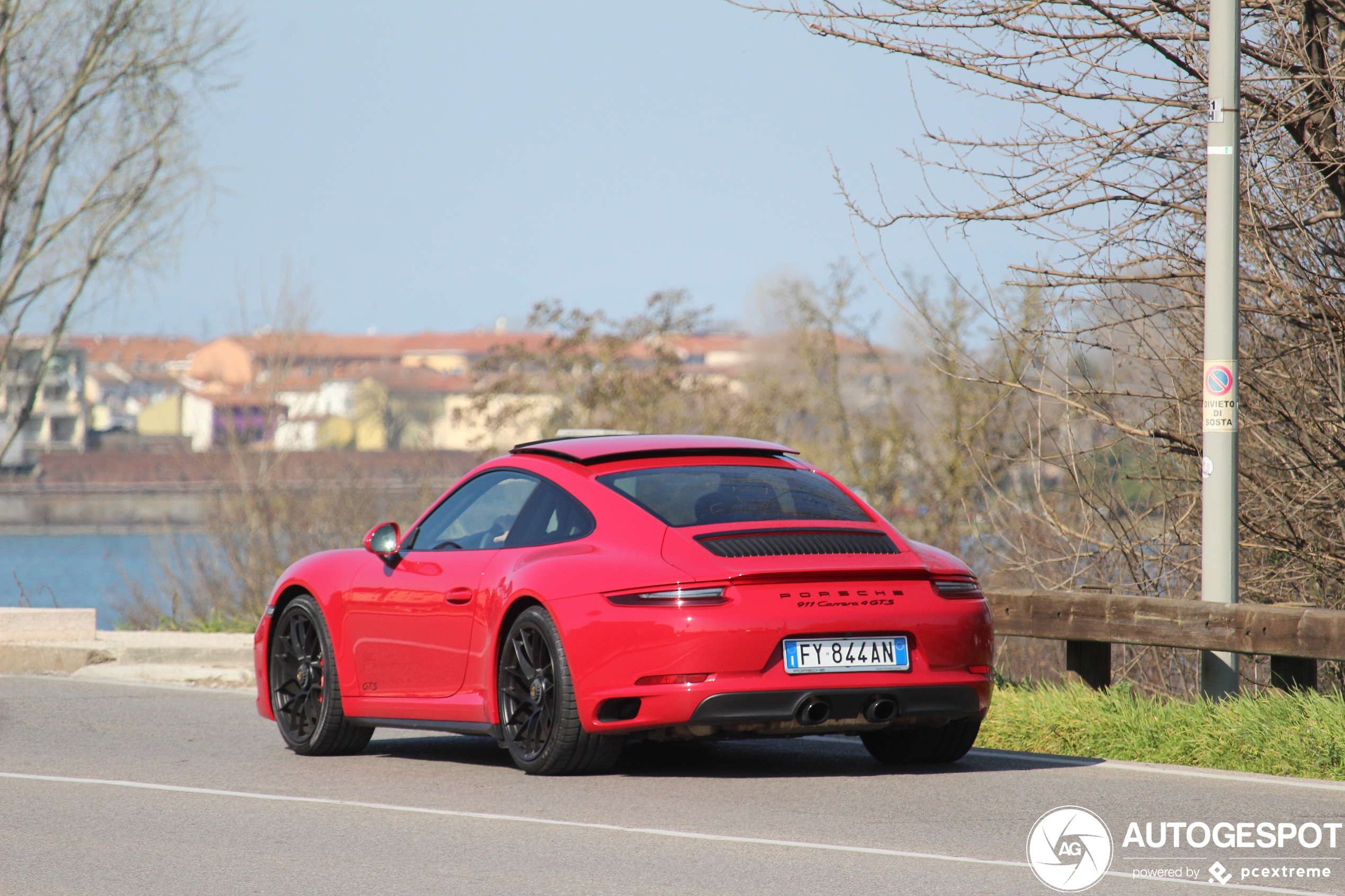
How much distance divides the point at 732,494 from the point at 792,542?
532 mm

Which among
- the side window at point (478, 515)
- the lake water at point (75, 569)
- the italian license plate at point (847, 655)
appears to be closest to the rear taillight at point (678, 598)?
the italian license plate at point (847, 655)

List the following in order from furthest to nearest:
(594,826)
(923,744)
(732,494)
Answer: (923,744)
(732,494)
(594,826)

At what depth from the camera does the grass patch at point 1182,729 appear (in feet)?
24.0

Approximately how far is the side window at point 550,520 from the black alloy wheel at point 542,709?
0.38 meters

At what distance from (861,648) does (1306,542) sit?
16.4ft

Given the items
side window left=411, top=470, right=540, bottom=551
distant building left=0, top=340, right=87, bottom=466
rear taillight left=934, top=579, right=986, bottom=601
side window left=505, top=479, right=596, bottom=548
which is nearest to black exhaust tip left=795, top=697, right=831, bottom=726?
rear taillight left=934, top=579, right=986, bottom=601

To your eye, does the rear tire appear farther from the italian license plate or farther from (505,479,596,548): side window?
(505,479,596,548): side window

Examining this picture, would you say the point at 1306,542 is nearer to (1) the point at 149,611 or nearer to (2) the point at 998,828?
(2) the point at 998,828

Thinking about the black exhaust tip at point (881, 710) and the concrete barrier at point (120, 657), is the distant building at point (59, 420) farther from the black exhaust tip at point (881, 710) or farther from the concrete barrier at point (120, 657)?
the black exhaust tip at point (881, 710)

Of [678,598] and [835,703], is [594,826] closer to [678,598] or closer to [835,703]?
[678,598]

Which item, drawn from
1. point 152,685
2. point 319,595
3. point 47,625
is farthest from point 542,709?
point 47,625

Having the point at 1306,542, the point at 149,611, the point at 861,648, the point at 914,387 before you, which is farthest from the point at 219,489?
the point at 861,648

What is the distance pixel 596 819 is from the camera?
20.5 feet

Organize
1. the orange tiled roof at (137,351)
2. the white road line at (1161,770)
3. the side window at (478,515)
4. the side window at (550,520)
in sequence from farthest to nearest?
the orange tiled roof at (137,351) → the side window at (478,515) → the side window at (550,520) → the white road line at (1161,770)
